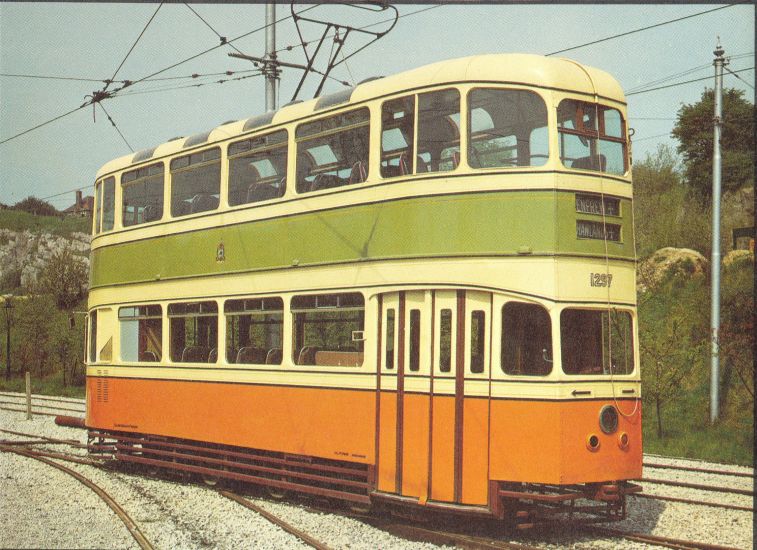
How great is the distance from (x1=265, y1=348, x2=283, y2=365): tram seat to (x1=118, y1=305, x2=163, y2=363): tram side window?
254 cm

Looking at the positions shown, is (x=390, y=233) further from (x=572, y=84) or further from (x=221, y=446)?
(x=221, y=446)

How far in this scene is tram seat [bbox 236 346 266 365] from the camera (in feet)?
38.5

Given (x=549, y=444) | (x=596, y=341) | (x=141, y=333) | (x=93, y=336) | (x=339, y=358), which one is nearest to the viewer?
(x=549, y=444)

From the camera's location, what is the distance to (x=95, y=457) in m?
15.2

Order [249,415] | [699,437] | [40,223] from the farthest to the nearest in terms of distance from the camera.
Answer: [40,223] → [699,437] → [249,415]

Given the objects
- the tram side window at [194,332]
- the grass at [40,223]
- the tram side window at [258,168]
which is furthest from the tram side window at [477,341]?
the grass at [40,223]

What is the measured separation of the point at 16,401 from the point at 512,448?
26.5 metres

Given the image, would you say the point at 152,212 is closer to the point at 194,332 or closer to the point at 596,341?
the point at 194,332

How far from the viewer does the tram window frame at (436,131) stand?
9.52 meters

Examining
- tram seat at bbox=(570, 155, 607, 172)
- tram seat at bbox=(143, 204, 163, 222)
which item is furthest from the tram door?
tram seat at bbox=(143, 204, 163, 222)

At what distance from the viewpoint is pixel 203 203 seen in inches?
504

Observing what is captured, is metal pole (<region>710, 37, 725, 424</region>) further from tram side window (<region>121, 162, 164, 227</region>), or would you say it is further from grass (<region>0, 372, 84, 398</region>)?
grass (<region>0, 372, 84, 398</region>)

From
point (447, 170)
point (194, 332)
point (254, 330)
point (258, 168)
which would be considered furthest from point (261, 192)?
point (447, 170)

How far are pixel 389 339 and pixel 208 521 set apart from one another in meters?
2.85
